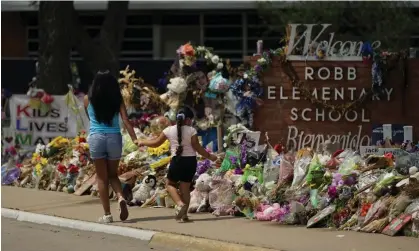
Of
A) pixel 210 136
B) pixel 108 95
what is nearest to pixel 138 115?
pixel 210 136

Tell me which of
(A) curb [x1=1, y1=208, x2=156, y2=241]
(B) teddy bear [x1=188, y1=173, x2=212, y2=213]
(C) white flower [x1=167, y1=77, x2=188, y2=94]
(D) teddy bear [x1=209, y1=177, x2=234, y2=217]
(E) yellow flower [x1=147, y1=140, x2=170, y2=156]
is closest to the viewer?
(A) curb [x1=1, y1=208, x2=156, y2=241]

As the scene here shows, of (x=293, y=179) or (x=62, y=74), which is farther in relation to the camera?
(x=62, y=74)

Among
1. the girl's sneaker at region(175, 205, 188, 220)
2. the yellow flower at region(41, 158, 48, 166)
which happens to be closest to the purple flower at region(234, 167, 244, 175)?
the girl's sneaker at region(175, 205, 188, 220)

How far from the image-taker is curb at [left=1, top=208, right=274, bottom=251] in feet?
30.2

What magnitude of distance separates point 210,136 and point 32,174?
332 centimetres

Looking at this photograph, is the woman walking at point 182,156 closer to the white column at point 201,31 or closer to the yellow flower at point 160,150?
the yellow flower at point 160,150

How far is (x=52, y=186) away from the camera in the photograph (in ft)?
47.6

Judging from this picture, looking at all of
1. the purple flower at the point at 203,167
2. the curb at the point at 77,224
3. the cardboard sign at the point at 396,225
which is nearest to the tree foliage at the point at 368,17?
the purple flower at the point at 203,167

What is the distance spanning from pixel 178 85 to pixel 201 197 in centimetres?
284

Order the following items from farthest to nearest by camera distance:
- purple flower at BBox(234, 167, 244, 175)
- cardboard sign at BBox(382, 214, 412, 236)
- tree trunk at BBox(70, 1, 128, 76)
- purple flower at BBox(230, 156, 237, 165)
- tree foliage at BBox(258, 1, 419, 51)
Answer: tree foliage at BBox(258, 1, 419, 51) < tree trunk at BBox(70, 1, 128, 76) < purple flower at BBox(230, 156, 237, 165) < purple flower at BBox(234, 167, 244, 175) < cardboard sign at BBox(382, 214, 412, 236)

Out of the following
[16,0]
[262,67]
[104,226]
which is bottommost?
[104,226]

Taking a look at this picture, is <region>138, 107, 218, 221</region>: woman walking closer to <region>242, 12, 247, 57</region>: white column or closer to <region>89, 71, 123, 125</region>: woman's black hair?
<region>89, 71, 123, 125</region>: woman's black hair

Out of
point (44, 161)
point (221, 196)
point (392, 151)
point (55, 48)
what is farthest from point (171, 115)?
point (55, 48)

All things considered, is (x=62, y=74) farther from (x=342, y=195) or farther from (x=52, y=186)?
(x=342, y=195)
